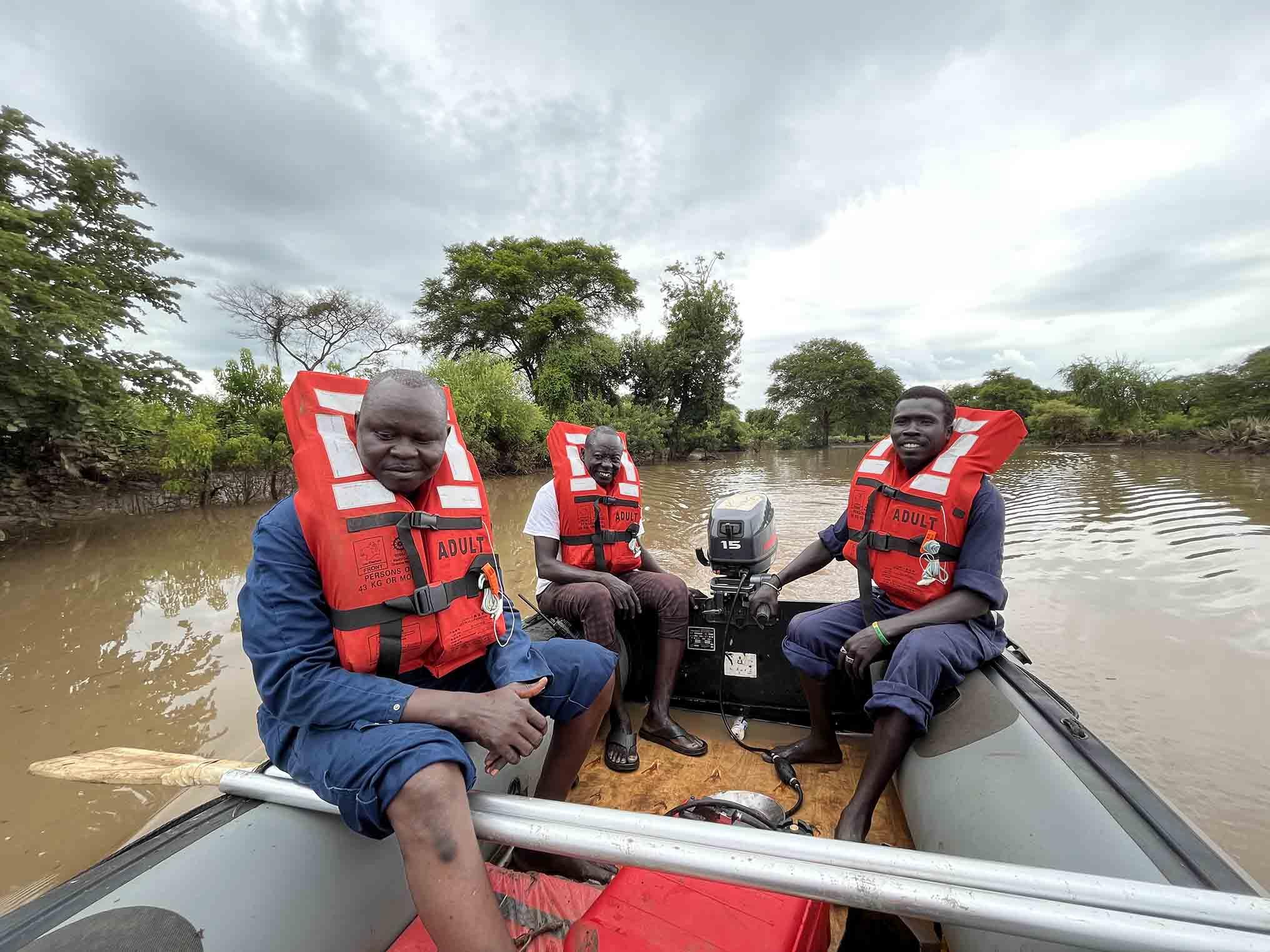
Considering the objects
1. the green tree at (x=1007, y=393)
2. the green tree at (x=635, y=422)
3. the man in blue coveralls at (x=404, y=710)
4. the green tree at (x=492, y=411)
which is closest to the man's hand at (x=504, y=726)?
the man in blue coveralls at (x=404, y=710)

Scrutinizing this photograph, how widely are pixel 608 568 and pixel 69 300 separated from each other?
8.16 metres

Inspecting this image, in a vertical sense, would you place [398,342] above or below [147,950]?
above

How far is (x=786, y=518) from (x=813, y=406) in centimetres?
3037

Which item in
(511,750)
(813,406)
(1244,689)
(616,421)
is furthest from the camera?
(813,406)

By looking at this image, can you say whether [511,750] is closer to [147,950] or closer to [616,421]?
[147,950]

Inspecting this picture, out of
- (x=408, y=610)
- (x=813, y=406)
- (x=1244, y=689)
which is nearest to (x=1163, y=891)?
(x=408, y=610)

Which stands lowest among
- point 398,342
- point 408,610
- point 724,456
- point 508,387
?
point 724,456

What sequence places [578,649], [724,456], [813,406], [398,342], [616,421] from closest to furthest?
[578,649], [616,421], [398,342], [724,456], [813,406]

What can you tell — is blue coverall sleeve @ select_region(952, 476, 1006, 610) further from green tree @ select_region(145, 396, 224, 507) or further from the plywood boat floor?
green tree @ select_region(145, 396, 224, 507)

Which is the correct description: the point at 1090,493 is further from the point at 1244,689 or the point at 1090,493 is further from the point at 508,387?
the point at 508,387

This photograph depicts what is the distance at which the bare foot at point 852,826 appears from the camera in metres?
1.61

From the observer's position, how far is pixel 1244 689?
333 centimetres

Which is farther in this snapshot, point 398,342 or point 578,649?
point 398,342

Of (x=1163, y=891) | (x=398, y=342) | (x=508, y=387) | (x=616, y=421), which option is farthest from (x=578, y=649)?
(x=398, y=342)
